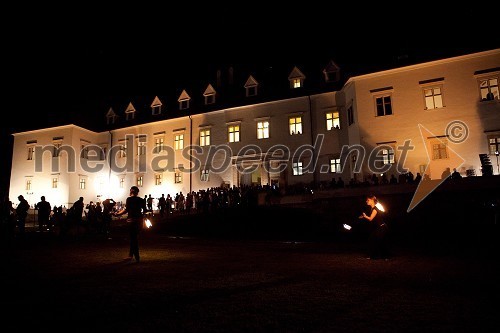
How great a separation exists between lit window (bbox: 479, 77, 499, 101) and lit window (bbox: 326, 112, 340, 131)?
34.4 ft

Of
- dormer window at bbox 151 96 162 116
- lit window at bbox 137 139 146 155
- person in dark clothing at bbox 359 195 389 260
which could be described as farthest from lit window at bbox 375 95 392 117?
lit window at bbox 137 139 146 155

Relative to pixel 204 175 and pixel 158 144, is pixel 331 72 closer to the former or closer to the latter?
pixel 204 175

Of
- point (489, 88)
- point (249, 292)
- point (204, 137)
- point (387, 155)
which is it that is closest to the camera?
point (249, 292)

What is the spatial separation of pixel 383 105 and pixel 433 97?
336cm

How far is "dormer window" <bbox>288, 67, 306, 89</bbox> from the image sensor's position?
3231 cm

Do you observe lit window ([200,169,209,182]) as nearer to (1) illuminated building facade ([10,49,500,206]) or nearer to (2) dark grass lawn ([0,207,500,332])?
(1) illuminated building facade ([10,49,500,206])

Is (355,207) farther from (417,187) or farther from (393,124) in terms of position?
(393,124)

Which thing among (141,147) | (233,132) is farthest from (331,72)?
(141,147)

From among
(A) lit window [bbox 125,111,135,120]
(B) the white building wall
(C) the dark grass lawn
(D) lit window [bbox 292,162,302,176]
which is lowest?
(C) the dark grass lawn

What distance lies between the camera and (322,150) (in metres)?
30.8

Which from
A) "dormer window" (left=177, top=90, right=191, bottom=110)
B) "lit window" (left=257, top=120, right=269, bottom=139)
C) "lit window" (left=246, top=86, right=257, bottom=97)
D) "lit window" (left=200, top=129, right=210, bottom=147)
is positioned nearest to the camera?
"lit window" (left=257, top=120, right=269, bottom=139)

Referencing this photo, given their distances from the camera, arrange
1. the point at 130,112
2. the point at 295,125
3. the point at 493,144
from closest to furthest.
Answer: the point at 493,144 → the point at 295,125 → the point at 130,112

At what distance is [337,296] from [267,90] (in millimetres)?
29837

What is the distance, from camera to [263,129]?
33344 mm
